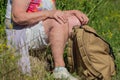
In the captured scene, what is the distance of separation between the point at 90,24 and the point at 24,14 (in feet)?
6.23

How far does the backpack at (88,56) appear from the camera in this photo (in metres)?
5.23

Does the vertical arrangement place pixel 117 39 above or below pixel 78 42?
below

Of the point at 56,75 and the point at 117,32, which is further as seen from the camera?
the point at 117,32

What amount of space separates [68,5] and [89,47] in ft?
5.32

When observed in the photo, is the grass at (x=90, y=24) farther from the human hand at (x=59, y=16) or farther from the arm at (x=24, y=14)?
the human hand at (x=59, y=16)

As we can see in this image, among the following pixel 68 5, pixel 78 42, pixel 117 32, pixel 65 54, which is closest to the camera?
pixel 78 42

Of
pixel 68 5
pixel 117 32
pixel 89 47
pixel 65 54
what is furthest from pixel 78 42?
pixel 117 32

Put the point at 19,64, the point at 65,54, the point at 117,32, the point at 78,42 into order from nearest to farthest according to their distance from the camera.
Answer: the point at 19,64
the point at 78,42
the point at 65,54
the point at 117,32

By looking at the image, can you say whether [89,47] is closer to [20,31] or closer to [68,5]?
[20,31]

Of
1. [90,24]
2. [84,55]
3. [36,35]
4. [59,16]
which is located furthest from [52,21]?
[90,24]

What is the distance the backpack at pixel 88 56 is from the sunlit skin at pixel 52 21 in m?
0.13

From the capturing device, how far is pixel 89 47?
17.2ft

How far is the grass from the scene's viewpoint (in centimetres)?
461

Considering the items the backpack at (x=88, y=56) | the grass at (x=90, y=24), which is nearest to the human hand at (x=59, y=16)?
the backpack at (x=88, y=56)
